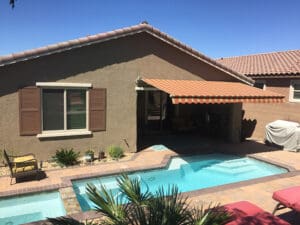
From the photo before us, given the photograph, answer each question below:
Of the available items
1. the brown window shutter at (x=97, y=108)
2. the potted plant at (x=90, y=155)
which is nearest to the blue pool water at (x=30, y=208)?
the potted plant at (x=90, y=155)

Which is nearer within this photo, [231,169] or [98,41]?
[98,41]

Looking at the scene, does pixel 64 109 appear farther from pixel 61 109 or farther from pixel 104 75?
pixel 104 75

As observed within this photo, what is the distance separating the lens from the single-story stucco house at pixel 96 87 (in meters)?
19.9

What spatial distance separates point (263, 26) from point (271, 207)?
35.7m

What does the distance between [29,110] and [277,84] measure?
2637 centimetres

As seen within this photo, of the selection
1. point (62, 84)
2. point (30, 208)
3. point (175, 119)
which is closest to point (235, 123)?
point (175, 119)

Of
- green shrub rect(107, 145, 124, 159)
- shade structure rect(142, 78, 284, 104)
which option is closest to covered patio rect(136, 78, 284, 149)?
shade structure rect(142, 78, 284, 104)

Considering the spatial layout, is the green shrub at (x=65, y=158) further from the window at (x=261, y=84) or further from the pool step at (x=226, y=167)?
the window at (x=261, y=84)

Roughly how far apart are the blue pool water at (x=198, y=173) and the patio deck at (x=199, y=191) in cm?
62

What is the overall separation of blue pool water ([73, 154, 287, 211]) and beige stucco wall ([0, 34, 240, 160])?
15.2 ft

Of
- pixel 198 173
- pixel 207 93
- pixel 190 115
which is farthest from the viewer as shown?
pixel 190 115

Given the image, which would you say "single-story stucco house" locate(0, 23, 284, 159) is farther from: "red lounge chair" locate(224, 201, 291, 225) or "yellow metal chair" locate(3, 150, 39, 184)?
"red lounge chair" locate(224, 201, 291, 225)

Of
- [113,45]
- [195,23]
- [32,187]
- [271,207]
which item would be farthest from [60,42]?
[195,23]

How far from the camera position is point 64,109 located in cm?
2147
